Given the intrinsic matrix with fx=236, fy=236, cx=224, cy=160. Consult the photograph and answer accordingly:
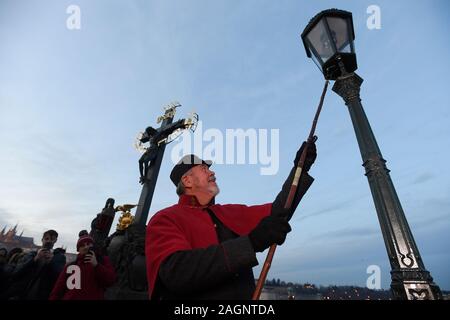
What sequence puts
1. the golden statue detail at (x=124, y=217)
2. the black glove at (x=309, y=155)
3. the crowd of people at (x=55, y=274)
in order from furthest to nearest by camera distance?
the golden statue detail at (x=124, y=217)
the crowd of people at (x=55, y=274)
the black glove at (x=309, y=155)

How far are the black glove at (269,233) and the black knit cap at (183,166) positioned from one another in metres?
1.40

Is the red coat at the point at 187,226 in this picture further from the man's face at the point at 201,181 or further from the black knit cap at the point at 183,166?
the black knit cap at the point at 183,166

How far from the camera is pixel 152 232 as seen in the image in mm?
1953

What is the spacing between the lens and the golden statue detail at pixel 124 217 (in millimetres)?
8445

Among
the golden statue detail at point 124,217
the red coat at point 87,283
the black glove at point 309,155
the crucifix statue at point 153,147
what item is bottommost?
the red coat at point 87,283

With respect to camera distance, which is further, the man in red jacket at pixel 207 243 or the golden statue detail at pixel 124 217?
the golden statue detail at pixel 124 217

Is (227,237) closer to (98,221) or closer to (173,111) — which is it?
(98,221)

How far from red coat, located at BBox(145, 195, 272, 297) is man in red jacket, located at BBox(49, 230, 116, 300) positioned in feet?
10.3

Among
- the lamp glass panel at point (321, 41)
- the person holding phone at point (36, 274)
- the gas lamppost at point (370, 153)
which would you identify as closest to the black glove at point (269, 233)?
the gas lamppost at point (370, 153)

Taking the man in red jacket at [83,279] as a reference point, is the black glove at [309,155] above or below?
above

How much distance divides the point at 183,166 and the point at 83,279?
3.30m

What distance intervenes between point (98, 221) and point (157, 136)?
16.4 feet
